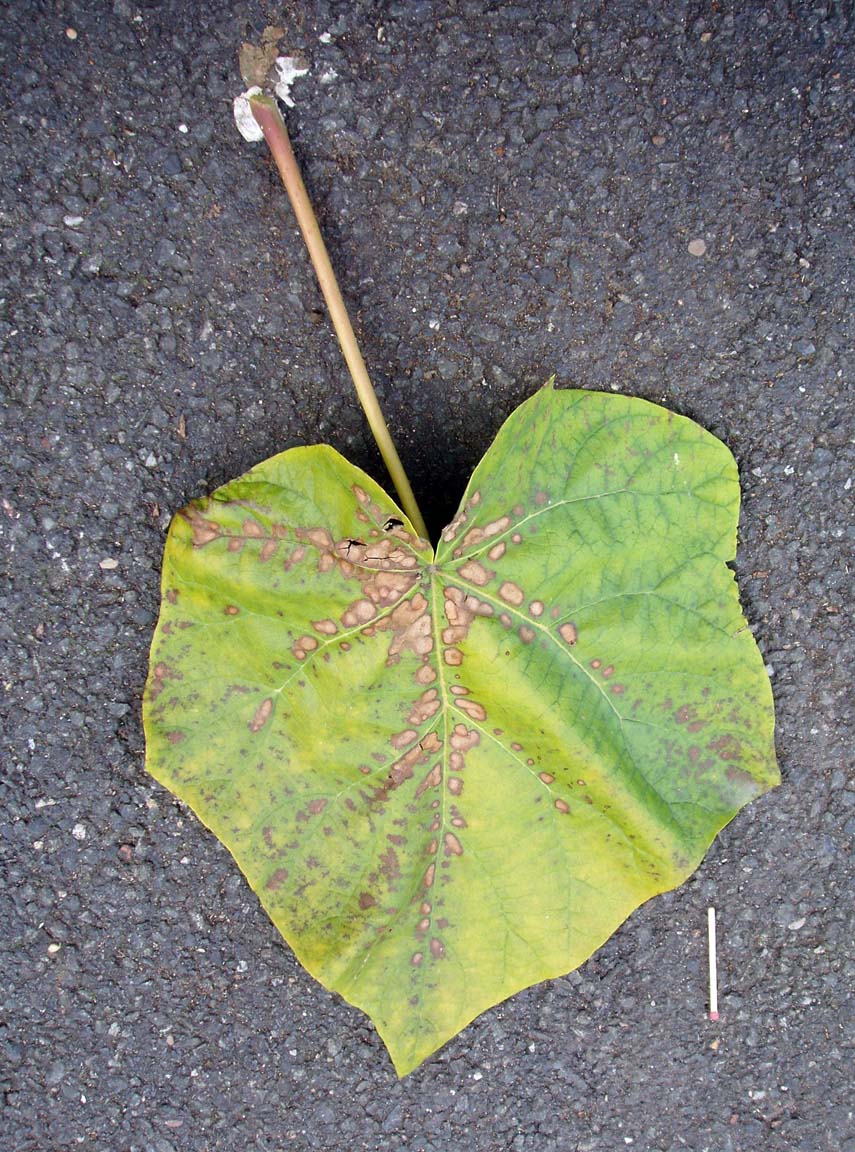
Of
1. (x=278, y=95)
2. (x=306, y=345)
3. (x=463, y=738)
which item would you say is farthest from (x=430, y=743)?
(x=278, y=95)

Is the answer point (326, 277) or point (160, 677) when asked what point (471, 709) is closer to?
point (160, 677)

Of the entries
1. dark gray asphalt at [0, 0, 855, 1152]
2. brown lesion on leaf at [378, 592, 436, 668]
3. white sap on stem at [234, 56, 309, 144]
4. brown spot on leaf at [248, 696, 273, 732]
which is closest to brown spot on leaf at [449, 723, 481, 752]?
brown lesion on leaf at [378, 592, 436, 668]

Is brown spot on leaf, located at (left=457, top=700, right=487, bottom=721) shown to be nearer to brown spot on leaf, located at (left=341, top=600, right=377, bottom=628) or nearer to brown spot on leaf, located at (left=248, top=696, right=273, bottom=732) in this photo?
brown spot on leaf, located at (left=341, top=600, right=377, bottom=628)

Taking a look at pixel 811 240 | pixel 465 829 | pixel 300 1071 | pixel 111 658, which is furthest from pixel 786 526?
pixel 300 1071

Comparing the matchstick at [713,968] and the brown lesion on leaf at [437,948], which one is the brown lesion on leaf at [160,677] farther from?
the matchstick at [713,968]

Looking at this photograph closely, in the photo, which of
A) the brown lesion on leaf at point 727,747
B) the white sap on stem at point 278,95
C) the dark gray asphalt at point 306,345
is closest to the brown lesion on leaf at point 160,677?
the dark gray asphalt at point 306,345

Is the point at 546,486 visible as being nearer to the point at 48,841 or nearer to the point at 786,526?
the point at 786,526

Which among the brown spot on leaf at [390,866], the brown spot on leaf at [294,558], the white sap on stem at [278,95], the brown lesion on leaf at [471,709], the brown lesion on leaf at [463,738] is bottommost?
the brown spot on leaf at [390,866]
